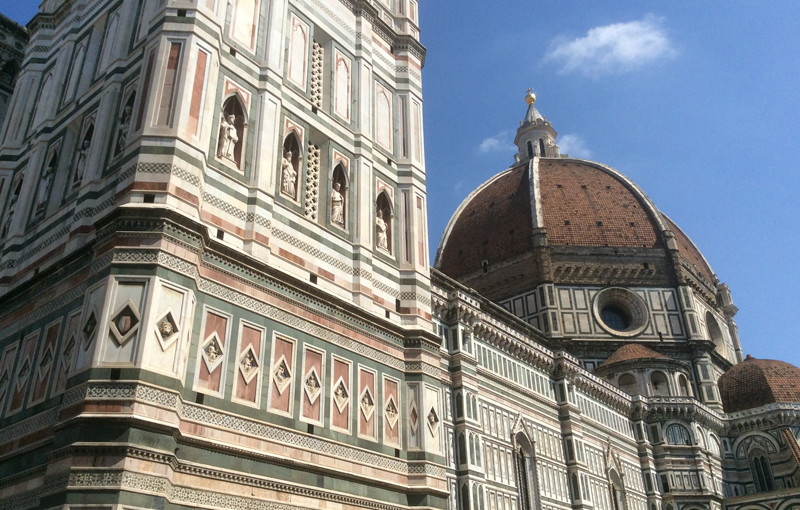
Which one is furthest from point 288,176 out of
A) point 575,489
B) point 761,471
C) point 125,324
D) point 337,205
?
point 761,471

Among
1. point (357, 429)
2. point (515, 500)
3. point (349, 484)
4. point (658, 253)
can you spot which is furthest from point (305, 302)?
point (658, 253)

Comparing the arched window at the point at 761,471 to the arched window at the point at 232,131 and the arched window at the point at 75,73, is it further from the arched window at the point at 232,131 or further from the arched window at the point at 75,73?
the arched window at the point at 75,73

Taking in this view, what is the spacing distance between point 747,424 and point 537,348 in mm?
23919

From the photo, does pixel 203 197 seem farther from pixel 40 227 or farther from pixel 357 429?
pixel 357 429

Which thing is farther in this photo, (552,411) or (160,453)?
(552,411)

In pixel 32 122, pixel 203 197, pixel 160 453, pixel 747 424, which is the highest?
pixel 747 424

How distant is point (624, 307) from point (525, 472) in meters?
27.8

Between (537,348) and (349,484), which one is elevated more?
(537,348)

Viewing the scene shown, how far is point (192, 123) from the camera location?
10.3 m

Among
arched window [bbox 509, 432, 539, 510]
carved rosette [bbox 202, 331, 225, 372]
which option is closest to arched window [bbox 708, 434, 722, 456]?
arched window [bbox 509, 432, 539, 510]

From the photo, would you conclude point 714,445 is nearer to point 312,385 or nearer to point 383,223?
point 383,223

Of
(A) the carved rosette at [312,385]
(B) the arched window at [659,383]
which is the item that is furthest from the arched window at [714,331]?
(A) the carved rosette at [312,385]

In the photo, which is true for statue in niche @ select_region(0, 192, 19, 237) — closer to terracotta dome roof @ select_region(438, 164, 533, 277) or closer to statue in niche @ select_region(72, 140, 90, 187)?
statue in niche @ select_region(72, 140, 90, 187)

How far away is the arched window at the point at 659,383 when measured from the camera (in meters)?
51.2
